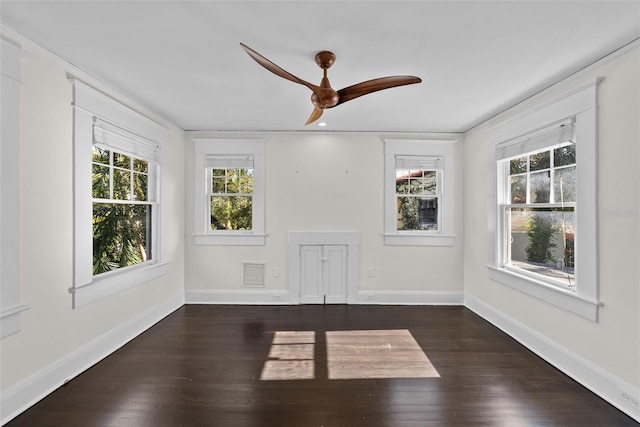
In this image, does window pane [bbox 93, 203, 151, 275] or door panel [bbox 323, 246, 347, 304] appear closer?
window pane [bbox 93, 203, 151, 275]

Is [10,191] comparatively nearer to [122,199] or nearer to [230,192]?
[122,199]

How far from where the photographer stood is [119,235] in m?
3.37

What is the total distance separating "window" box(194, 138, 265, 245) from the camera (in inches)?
171

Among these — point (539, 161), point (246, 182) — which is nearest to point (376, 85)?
point (539, 161)

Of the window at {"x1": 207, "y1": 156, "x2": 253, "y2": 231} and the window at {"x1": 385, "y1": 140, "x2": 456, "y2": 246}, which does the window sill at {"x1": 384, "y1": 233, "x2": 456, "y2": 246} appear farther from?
the window at {"x1": 207, "y1": 156, "x2": 253, "y2": 231}

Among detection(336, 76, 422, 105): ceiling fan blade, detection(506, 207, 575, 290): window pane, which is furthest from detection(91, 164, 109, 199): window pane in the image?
detection(506, 207, 575, 290): window pane

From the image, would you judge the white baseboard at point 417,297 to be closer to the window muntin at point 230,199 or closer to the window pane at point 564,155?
the window muntin at point 230,199

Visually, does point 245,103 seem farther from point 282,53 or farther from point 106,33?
point 106,33

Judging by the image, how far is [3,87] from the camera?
1891 mm

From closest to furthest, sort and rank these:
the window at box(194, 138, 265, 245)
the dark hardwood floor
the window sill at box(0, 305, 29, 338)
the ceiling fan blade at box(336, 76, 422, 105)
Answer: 1. the window sill at box(0, 305, 29, 338)
2. the dark hardwood floor
3. the ceiling fan blade at box(336, 76, 422, 105)
4. the window at box(194, 138, 265, 245)

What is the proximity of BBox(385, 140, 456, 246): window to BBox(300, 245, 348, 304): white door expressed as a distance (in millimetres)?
744

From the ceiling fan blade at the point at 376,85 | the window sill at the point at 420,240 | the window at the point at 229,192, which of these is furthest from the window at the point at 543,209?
the window at the point at 229,192

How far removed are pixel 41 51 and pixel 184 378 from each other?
2.58 meters

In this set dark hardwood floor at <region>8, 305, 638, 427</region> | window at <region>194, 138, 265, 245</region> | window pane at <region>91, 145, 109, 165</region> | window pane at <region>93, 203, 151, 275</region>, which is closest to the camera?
dark hardwood floor at <region>8, 305, 638, 427</region>
